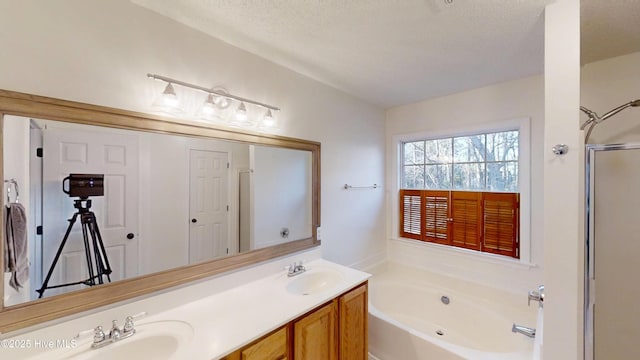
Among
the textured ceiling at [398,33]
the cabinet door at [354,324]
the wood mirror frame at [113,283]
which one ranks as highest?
the textured ceiling at [398,33]

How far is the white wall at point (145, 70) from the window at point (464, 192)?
2.99ft

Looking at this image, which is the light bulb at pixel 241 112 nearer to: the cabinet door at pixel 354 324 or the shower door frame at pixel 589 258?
the cabinet door at pixel 354 324

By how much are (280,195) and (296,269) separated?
1.98ft

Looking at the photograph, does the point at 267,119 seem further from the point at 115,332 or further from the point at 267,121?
the point at 115,332

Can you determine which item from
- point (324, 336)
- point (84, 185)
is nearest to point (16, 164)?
point (84, 185)

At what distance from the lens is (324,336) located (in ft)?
5.03

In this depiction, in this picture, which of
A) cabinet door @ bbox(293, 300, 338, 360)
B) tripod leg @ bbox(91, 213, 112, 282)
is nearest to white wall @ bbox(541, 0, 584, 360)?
cabinet door @ bbox(293, 300, 338, 360)

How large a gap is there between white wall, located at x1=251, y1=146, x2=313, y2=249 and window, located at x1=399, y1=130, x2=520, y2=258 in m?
1.46

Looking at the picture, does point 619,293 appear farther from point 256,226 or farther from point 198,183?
point 198,183

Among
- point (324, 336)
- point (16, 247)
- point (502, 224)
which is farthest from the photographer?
point (502, 224)

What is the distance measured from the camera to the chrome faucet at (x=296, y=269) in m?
1.90

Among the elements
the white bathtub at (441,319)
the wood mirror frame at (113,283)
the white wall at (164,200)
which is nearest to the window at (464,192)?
the white bathtub at (441,319)

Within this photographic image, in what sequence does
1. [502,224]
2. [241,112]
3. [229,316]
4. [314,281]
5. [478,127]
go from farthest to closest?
[478,127]
[502,224]
[314,281]
[241,112]
[229,316]

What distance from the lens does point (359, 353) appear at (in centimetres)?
179
